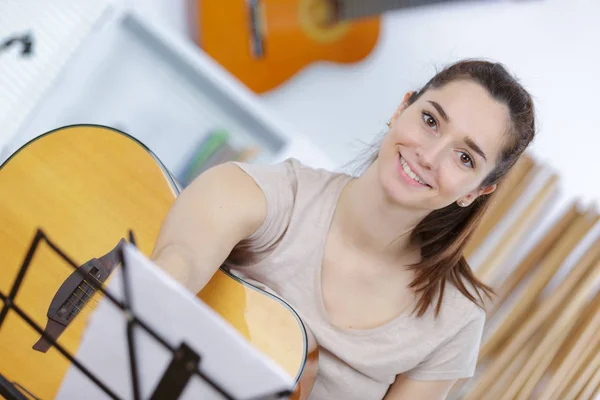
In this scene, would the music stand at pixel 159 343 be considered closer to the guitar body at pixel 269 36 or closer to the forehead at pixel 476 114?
the forehead at pixel 476 114

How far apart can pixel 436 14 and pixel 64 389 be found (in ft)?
5.20

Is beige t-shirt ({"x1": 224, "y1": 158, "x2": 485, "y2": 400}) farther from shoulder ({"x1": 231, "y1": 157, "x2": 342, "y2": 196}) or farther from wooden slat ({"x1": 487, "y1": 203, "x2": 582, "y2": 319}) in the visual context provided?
wooden slat ({"x1": 487, "y1": 203, "x2": 582, "y2": 319})

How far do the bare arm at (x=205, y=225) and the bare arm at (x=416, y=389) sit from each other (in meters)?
0.34

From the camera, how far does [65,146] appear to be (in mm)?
979

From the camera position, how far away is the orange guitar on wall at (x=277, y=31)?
5.49ft

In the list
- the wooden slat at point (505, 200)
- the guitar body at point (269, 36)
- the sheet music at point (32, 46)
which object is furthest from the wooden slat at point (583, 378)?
the sheet music at point (32, 46)

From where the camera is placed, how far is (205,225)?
824mm

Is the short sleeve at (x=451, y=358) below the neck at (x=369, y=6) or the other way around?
below

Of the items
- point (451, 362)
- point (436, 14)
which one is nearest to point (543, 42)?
point (436, 14)

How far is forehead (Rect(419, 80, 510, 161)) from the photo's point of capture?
0.83 meters

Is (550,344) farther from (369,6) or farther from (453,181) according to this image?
(369,6)

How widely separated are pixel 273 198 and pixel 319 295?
15 centimetres

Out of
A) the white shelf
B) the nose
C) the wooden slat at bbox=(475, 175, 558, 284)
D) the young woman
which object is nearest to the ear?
the young woman

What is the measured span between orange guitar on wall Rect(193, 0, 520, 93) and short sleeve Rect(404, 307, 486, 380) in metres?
0.87
